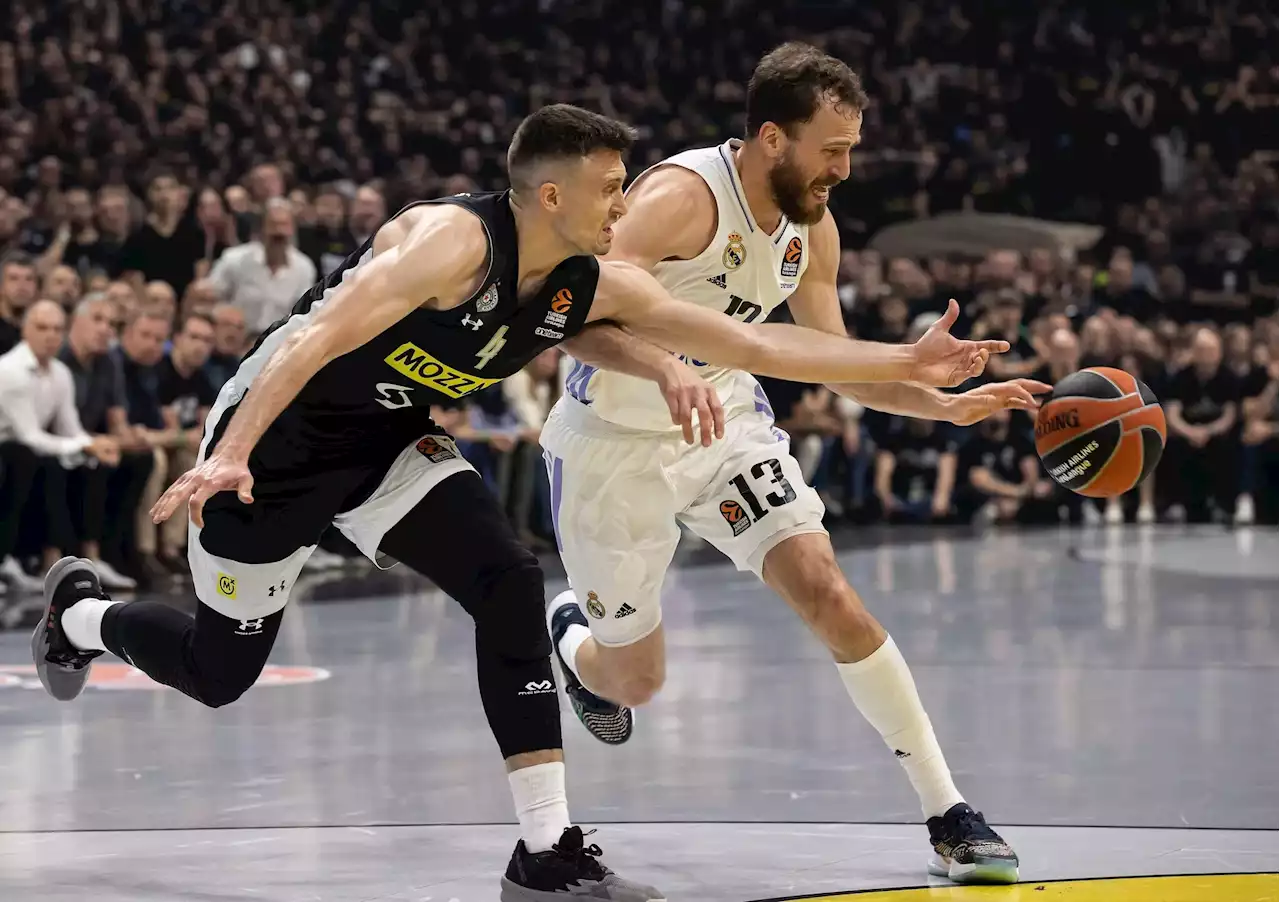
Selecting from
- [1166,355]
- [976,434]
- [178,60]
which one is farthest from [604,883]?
[178,60]

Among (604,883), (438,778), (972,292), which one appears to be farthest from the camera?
(972,292)

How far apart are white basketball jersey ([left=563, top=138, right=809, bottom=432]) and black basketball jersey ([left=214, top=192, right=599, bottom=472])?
2.08 ft

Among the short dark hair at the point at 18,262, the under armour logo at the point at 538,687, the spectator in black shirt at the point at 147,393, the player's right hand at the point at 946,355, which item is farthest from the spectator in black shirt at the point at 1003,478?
the under armour logo at the point at 538,687

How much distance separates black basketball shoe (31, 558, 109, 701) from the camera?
16.6ft

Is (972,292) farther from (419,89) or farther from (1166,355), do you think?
(419,89)

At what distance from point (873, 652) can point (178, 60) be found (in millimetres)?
15010

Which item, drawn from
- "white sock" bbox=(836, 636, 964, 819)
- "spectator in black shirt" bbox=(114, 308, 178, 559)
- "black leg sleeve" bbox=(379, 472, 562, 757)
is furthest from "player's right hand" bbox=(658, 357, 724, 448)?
"spectator in black shirt" bbox=(114, 308, 178, 559)

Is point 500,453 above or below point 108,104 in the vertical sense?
Result: below

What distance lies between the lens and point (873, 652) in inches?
172

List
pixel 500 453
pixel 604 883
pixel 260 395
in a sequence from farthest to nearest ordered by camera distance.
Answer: pixel 500 453
pixel 604 883
pixel 260 395

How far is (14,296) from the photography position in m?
10.1

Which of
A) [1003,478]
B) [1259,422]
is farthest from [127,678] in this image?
[1259,422]

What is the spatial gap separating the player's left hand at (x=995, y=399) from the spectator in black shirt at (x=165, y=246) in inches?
332

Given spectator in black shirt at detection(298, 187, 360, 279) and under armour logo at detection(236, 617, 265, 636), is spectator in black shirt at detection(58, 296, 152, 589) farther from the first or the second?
under armour logo at detection(236, 617, 265, 636)
